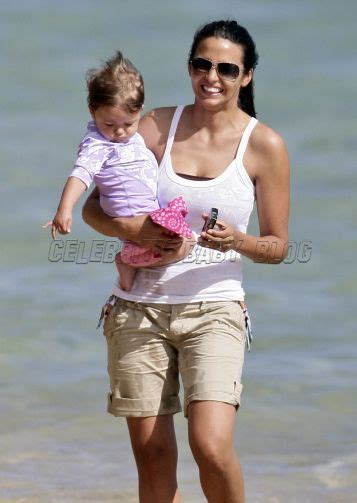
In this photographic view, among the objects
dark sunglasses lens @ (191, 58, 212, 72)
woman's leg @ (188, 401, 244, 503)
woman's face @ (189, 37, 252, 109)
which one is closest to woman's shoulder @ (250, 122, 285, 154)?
woman's face @ (189, 37, 252, 109)

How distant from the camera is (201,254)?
424 centimetres

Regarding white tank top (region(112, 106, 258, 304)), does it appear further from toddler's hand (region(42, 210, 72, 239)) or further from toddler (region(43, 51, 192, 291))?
toddler's hand (region(42, 210, 72, 239))

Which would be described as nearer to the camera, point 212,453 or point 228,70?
point 212,453

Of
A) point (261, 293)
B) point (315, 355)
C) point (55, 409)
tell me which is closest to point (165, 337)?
point (55, 409)

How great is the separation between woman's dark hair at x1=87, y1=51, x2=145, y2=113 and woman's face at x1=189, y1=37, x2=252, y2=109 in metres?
0.24

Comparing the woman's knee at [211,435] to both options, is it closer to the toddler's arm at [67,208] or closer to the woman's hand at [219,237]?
the woman's hand at [219,237]

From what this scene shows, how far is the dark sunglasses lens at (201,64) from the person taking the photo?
4.22 metres

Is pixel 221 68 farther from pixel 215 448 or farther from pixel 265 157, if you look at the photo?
pixel 215 448

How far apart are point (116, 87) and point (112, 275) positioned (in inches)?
148

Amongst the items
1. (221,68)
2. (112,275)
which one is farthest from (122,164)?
(112,275)

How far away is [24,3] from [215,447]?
8.34m

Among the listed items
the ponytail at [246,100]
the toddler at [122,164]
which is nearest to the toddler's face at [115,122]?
the toddler at [122,164]

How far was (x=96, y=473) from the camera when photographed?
5586mm

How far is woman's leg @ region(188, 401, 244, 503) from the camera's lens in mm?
3965
